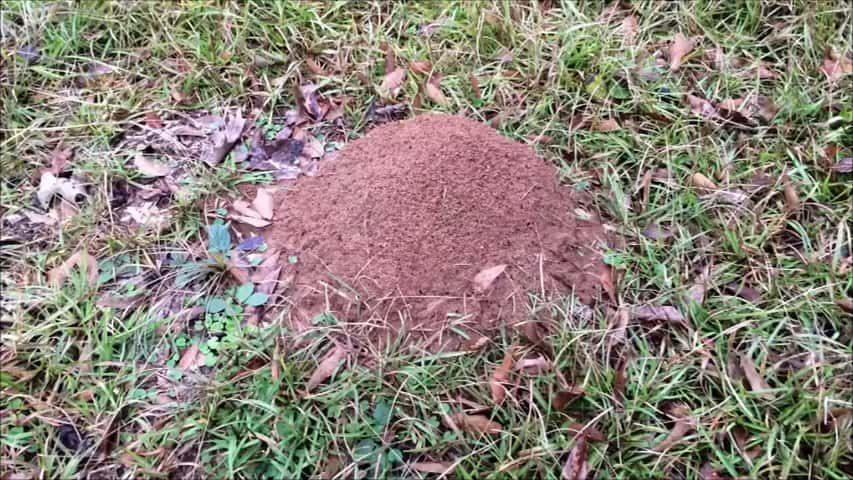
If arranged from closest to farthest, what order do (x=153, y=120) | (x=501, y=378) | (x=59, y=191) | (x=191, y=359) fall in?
(x=501, y=378), (x=191, y=359), (x=59, y=191), (x=153, y=120)

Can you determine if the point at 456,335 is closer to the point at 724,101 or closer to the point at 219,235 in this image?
the point at 219,235

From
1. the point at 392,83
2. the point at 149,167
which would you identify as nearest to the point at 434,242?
the point at 392,83

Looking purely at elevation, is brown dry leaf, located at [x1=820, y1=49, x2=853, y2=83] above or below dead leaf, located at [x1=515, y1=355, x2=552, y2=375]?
above

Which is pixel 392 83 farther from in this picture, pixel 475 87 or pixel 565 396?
pixel 565 396

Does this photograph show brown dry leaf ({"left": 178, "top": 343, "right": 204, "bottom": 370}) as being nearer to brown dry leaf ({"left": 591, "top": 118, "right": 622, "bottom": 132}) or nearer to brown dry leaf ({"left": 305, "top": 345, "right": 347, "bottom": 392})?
brown dry leaf ({"left": 305, "top": 345, "right": 347, "bottom": 392})

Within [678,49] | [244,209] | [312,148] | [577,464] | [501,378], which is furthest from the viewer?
[678,49]

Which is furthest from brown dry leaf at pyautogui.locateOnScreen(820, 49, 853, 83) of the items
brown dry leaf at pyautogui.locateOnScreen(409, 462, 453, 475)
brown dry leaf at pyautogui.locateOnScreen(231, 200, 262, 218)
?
brown dry leaf at pyautogui.locateOnScreen(231, 200, 262, 218)

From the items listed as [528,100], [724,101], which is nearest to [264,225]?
[528,100]
